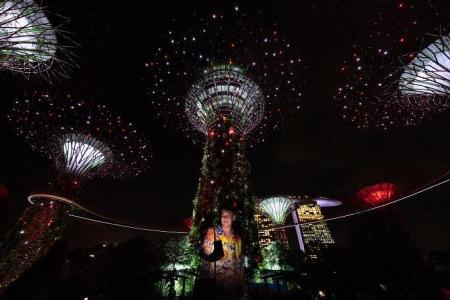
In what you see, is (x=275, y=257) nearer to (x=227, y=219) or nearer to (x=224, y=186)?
(x=227, y=219)

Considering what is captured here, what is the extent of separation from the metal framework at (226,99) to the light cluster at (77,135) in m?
5.51

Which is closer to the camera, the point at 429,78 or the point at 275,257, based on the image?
the point at 429,78

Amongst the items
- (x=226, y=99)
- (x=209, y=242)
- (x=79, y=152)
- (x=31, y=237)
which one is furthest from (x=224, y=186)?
(x=31, y=237)

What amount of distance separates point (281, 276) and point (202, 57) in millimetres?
11216

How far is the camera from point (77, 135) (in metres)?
15.5

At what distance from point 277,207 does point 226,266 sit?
24410 mm

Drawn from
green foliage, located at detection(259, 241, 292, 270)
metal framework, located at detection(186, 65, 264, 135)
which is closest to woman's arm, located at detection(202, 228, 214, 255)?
green foliage, located at detection(259, 241, 292, 270)

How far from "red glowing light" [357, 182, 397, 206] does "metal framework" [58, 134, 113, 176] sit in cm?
2213

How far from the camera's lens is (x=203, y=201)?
1216 cm

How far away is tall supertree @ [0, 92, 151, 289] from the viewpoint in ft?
43.1

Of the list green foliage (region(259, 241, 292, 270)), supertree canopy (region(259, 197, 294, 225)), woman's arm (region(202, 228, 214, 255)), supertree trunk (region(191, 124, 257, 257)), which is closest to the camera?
woman's arm (region(202, 228, 214, 255))

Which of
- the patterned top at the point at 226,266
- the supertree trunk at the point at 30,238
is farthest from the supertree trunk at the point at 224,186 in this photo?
the supertree trunk at the point at 30,238

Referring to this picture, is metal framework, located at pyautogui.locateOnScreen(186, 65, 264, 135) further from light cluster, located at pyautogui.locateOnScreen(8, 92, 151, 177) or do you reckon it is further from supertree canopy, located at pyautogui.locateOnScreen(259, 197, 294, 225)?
supertree canopy, located at pyautogui.locateOnScreen(259, 197, 294, 225)

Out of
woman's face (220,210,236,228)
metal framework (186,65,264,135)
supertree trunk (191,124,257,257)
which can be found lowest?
woman's face (220,210,236,228)
